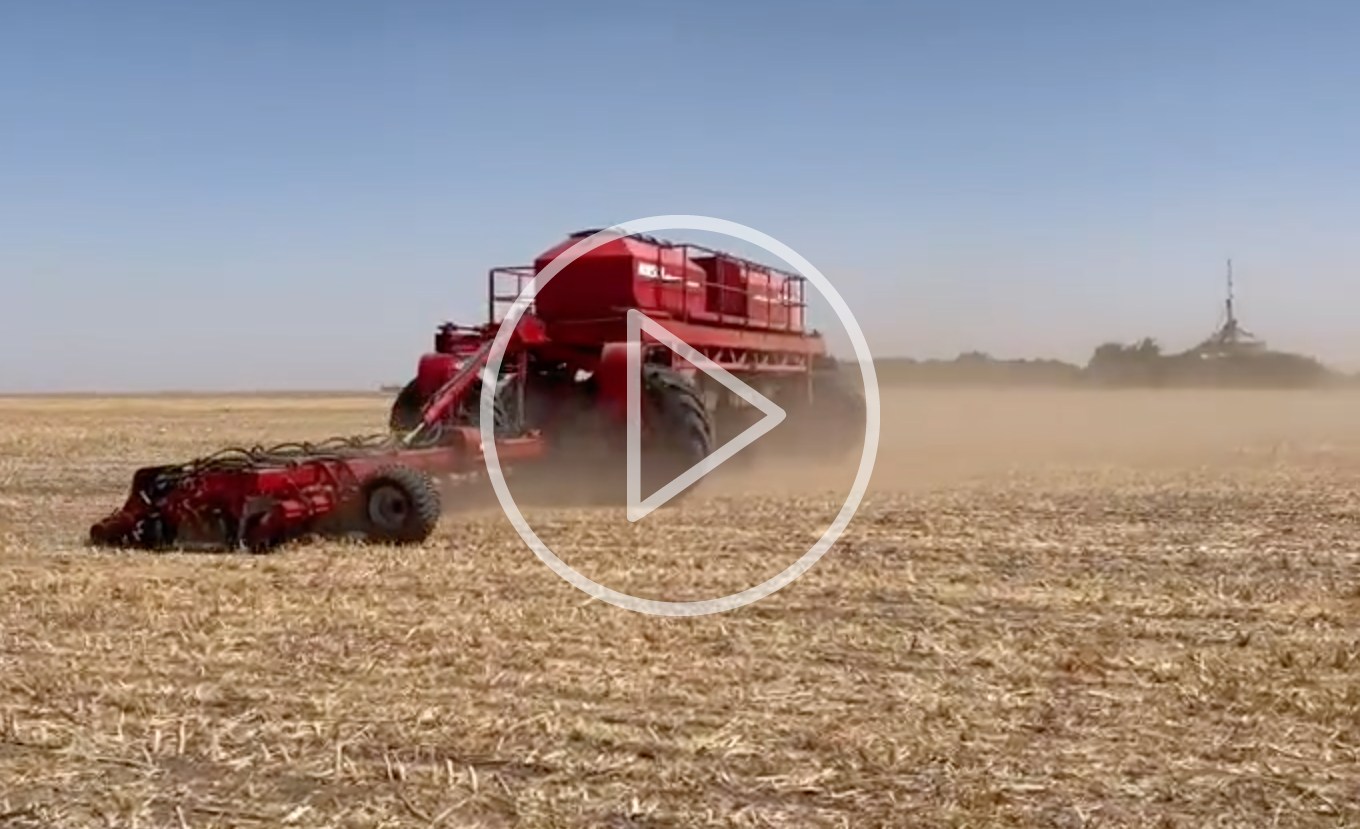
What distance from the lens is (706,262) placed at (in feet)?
53.2

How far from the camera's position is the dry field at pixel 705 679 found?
14.1 feet

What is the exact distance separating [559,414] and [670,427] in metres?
1.56

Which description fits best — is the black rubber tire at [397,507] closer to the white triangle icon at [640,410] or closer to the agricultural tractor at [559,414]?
the agricultural tractor at [559,414]

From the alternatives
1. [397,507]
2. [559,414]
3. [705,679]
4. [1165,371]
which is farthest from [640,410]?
[1165,371]

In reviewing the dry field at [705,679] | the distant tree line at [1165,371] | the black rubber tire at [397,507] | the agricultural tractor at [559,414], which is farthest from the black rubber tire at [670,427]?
the distant tree line at [1165,371]

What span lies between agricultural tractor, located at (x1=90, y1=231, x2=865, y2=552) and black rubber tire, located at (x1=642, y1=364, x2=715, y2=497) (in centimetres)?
2

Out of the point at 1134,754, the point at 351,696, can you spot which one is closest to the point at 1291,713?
the point at 1134,754

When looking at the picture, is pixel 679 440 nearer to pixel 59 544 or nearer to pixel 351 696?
pixel 59 544

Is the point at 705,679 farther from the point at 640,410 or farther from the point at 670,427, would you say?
the point at 640,410

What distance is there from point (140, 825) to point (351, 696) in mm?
1342

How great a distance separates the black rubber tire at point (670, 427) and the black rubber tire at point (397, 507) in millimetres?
3317

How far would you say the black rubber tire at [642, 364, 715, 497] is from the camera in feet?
41.0

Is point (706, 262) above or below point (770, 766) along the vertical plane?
above

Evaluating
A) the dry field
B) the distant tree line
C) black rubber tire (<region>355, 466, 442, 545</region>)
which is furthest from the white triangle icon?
the distant tree line
